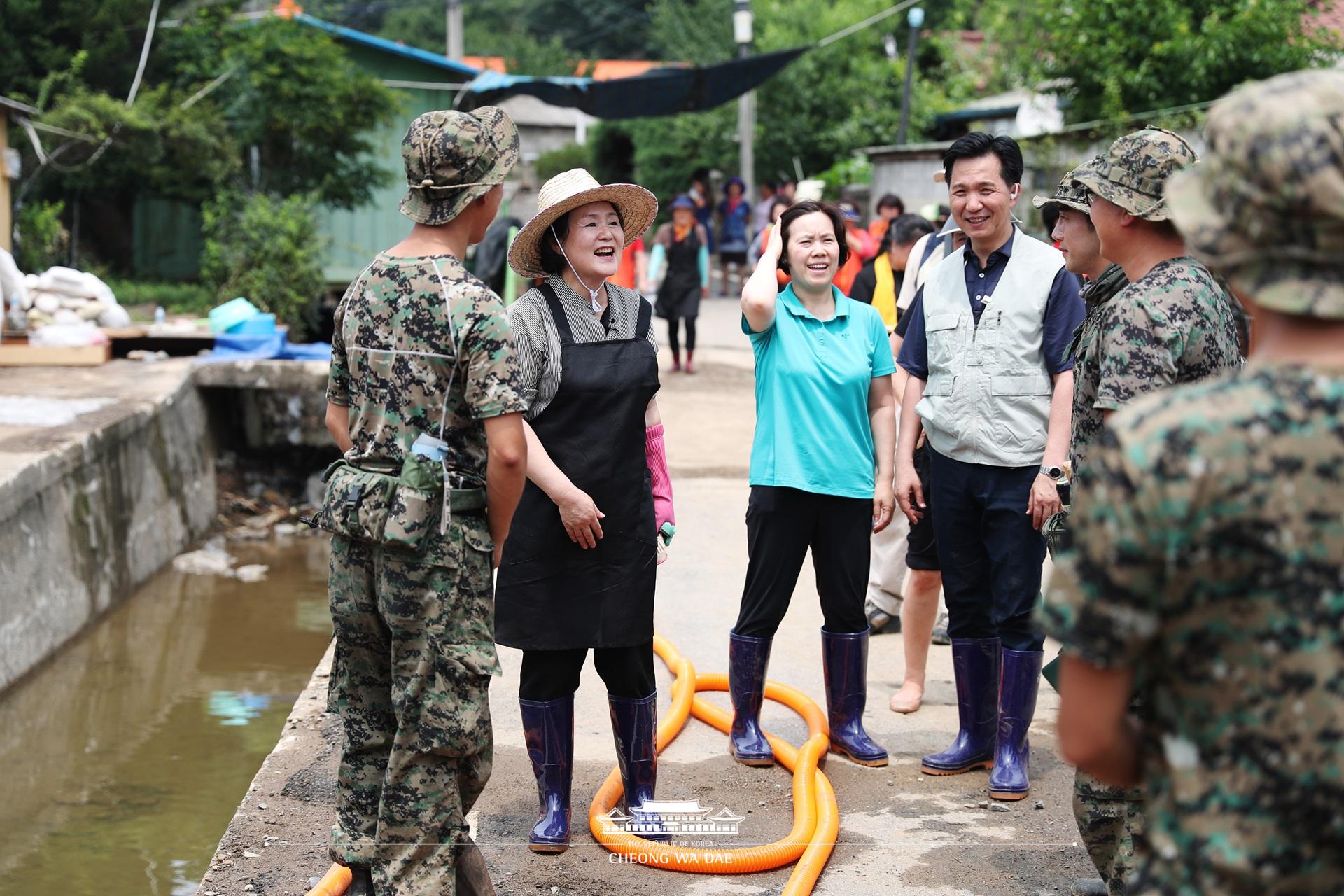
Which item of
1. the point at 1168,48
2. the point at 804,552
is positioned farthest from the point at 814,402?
the point at 1168,48

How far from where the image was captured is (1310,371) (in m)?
1.68

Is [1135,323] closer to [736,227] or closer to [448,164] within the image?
[448,164]

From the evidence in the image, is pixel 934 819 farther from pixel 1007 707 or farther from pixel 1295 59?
pixel 1295 59

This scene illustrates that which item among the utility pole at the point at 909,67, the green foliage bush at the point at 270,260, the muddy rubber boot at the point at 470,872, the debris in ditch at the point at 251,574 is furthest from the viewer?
the utility pole at the point at 909,67

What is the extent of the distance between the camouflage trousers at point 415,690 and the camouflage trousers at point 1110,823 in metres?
1.47

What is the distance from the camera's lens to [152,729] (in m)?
6.81

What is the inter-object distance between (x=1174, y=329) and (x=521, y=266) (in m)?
1.88

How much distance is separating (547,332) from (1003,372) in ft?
4.98

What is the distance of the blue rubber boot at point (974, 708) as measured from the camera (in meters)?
4.55

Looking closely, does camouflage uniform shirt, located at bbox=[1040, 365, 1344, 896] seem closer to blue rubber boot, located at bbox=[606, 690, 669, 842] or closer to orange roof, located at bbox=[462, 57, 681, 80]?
blue rubber boot, located at bbox=[606, 690, 669, 842]

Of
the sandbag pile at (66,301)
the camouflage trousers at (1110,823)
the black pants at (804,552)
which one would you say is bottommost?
the camouflage trousers at (1110,823)

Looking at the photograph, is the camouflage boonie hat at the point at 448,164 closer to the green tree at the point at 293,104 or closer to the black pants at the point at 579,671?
the black pants at the point at 579,671

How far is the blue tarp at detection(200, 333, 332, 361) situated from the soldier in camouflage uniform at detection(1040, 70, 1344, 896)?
33.3 ft

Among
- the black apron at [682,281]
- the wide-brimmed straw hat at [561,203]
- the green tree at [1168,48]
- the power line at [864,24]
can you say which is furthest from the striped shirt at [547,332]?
the power line at [864,24]
